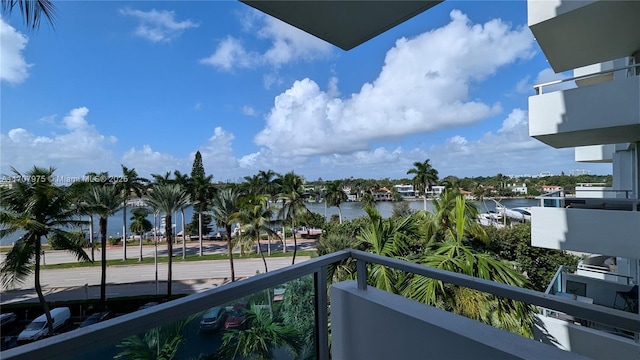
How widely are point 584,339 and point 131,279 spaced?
72.1 feet

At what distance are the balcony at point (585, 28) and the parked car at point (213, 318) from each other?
15.1ft

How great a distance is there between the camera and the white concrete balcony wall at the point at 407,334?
1062 mm

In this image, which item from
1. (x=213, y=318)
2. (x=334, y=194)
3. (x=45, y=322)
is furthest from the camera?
(x=334, y=194)

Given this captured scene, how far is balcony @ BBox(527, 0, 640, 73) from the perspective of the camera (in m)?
3.31

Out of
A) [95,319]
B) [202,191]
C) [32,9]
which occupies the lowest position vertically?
[95,319]

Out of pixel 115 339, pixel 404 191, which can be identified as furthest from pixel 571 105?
pixel 404 191

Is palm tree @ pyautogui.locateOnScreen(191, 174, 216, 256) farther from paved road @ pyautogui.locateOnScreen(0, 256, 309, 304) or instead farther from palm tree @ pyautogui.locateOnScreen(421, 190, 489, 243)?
palm tree @ pyautogui.locateOnScreen(421, 190, 489, 243)

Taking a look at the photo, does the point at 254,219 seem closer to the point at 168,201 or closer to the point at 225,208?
the point at 225,208

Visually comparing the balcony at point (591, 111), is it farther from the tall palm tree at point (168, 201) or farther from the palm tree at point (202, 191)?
the palm tree at point (202, 191)

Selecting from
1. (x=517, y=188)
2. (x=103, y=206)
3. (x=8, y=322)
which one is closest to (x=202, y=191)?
(x=103, y=206)

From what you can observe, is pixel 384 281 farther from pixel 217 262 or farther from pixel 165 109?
pixel 165 109

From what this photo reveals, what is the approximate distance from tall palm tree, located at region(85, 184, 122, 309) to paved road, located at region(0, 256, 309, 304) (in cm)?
177

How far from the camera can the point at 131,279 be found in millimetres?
18859

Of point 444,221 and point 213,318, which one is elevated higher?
point 213,318
